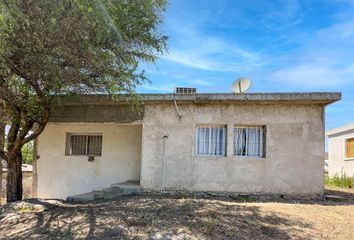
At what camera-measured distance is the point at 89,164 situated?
45.2 ft

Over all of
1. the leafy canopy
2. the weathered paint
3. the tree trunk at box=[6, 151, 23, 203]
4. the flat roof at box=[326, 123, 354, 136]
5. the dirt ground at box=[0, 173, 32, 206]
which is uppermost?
the leafy canopy

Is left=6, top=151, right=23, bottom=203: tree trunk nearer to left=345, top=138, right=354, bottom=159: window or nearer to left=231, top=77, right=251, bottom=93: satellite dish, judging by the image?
left=231, top=77, right=251, bottom=93: satellite dish

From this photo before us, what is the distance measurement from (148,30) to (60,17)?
2401 millimetres

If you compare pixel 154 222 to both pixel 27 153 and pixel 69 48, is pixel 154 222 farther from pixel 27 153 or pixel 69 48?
pixel 27 153

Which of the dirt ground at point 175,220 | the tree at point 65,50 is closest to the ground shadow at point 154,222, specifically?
the dirt ground at point 175,220

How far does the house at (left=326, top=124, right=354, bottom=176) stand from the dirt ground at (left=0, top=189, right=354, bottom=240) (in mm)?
12901

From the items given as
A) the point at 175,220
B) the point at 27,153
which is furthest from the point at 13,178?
the point at 27,153

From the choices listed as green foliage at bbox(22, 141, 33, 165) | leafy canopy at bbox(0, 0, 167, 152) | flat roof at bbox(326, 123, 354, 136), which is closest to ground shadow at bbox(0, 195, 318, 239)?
leafy canopy at bbox(0, 0, 167, 152)

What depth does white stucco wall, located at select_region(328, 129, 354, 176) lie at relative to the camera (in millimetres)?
22078

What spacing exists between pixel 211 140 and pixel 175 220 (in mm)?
4730

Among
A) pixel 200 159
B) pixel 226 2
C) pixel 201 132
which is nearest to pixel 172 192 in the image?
pixel 200 159

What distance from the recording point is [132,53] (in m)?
8.92

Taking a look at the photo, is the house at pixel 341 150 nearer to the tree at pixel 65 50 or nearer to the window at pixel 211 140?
the window at pixel 211 140

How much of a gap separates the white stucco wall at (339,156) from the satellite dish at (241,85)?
13.1 metres
